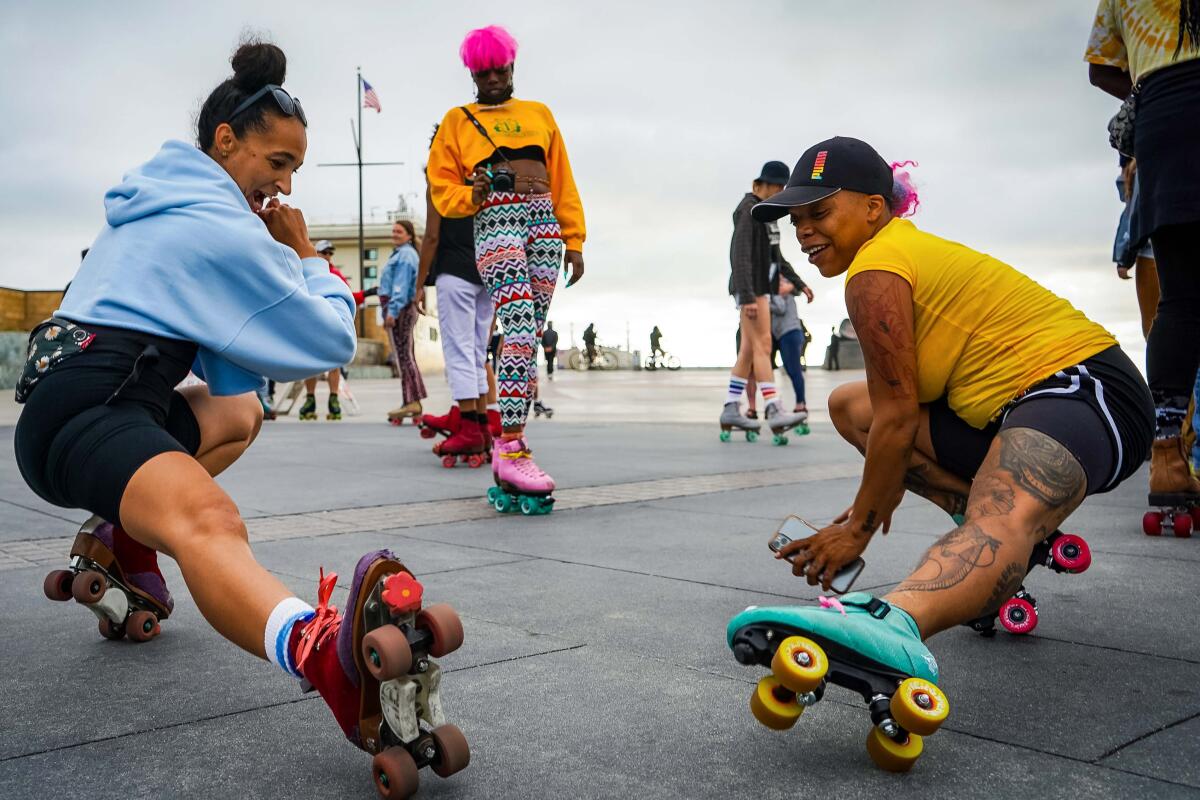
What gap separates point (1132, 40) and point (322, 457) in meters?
6.15

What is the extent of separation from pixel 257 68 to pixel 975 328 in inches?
72.6

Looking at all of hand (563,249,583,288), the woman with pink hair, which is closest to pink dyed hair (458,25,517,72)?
the woman with pink hair

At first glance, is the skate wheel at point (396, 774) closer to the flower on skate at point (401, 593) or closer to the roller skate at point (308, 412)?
the flower on skate at point (401, 593)

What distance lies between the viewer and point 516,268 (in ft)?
18.0

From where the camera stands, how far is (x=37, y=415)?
7.27 ft

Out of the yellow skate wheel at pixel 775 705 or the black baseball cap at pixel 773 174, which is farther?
the black baseball cap at pixel 773 174

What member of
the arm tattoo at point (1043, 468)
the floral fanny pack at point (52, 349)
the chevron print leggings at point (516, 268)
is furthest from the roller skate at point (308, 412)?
the arm tattoo at point (1043, 468)

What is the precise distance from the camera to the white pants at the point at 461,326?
7008 millimetres

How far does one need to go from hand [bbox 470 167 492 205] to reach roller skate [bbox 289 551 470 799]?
381 centimetres

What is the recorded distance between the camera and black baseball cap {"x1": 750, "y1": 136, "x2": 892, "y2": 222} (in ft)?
8.83

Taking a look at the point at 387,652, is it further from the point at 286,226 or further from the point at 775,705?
the point at 286,226

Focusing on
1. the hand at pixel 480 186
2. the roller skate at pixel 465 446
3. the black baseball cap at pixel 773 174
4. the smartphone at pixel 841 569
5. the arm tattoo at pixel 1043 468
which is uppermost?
the black baseball cap at pixel 773 174

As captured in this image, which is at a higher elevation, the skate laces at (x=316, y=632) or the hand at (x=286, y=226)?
the hand at (x=286, y=226)

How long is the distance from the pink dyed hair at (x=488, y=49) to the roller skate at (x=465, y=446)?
2.81m
